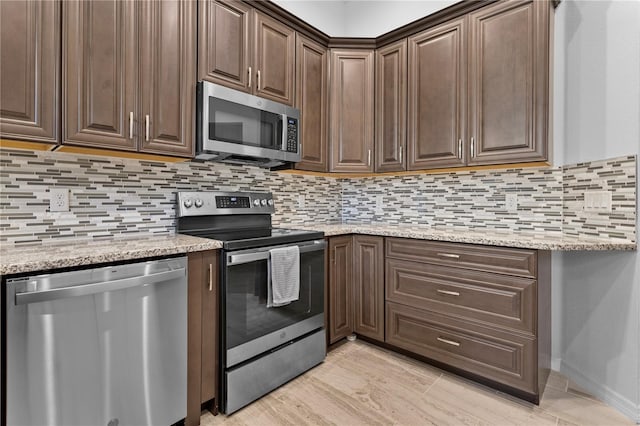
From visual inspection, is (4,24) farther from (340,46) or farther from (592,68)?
(592,68)

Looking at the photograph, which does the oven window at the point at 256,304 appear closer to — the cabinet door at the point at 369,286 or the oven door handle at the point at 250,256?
the oven door handle at the point at 250,256

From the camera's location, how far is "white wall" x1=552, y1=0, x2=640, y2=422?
173 cm

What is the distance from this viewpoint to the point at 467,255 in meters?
1.96

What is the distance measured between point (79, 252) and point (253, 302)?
84cm

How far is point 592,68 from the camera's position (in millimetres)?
1944

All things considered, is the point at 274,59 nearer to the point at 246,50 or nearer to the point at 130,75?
the point at 246,50

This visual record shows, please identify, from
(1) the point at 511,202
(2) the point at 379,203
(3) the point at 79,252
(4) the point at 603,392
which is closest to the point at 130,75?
(3) the point at 79,252

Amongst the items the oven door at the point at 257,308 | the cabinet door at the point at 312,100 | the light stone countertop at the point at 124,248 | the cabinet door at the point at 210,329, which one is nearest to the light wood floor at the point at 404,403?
the cabinet door at the point at 210,329

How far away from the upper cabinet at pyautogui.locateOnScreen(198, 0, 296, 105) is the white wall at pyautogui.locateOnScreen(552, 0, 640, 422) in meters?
1.80

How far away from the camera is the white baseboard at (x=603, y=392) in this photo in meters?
1.68

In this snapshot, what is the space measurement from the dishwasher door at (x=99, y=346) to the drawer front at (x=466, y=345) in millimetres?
1400

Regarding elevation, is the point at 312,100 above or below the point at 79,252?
above

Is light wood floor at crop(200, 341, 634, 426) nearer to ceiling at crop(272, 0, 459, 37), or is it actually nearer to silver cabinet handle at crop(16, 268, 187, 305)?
silver cabinet handle at crop(16, 268, 187, 305)

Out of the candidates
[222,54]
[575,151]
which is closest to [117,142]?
[222,54]
